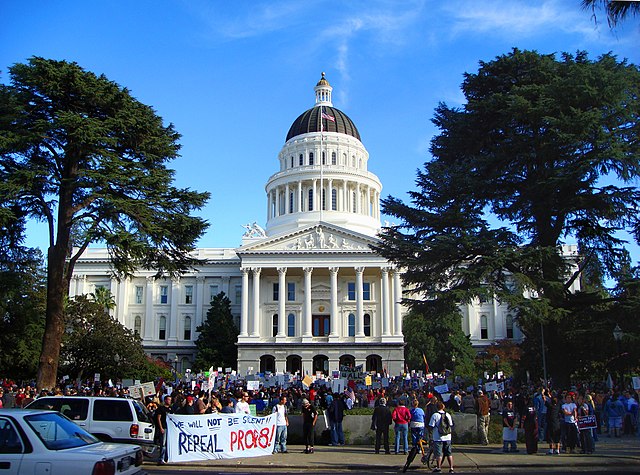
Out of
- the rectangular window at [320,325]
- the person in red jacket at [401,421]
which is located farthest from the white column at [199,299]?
the person in red jacket at [401,421]

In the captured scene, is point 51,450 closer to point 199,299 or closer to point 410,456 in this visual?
point 410,456

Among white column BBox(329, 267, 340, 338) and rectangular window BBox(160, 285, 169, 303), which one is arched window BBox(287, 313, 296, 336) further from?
rectangular window BBox(160, 285, 169, 303)

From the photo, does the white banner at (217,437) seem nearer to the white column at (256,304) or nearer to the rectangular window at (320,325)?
the white column at (256,304)

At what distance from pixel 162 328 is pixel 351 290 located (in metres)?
25.5

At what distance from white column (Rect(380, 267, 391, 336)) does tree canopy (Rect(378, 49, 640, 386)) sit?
46595 mm

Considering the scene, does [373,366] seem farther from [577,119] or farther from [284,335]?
[577,119]

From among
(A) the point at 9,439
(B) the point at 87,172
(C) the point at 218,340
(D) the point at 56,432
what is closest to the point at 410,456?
(D) the point at 56,432

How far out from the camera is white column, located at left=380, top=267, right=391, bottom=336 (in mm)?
74250

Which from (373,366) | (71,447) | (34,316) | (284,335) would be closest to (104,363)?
(34,316)

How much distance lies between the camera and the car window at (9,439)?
9.29m

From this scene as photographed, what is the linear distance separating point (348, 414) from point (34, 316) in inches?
1058

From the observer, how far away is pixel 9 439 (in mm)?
9414

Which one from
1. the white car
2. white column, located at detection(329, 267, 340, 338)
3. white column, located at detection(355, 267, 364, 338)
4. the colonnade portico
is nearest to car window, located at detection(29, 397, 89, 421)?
the white car

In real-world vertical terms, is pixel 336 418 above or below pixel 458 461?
above
